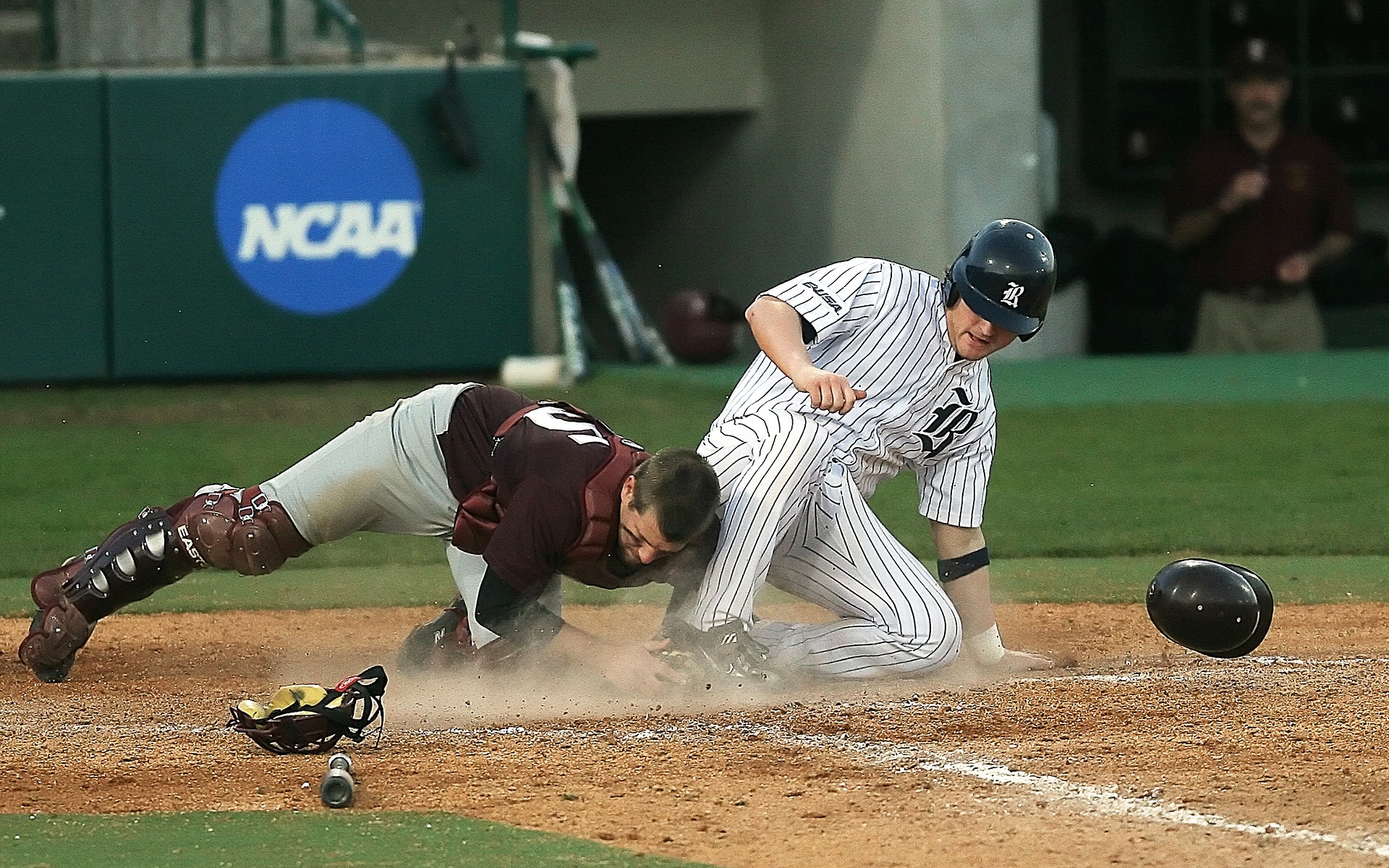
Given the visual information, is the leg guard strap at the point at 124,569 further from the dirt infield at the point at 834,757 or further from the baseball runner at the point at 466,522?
the dirt infield at the point at 834,757

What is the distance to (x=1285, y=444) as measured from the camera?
32.0 feet

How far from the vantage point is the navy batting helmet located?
16.2 feet

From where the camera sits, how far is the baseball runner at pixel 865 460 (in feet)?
16.1

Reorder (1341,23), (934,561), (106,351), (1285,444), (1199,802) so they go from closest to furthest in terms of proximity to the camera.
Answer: (1199,802), (934,561), (1285,444), (106,351), (1341,23)

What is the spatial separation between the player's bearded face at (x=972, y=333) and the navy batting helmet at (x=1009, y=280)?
28mm

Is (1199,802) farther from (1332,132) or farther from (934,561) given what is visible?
(1332,132)

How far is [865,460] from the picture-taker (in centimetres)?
529

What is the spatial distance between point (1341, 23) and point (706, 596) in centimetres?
1208

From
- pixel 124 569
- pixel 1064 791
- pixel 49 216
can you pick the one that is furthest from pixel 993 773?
pixel 49 216

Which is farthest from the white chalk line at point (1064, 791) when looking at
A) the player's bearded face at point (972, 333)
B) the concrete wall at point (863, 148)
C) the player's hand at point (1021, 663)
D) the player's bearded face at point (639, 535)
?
the concrete wall at point (863, 148)

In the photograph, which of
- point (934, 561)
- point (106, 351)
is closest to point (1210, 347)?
point (934, 561)

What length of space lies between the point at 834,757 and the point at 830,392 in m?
0.87

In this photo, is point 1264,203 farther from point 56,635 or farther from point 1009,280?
point 56,635

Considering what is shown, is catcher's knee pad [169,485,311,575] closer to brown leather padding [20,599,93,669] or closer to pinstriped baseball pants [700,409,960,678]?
brown leather padding [20,599,93,669]
